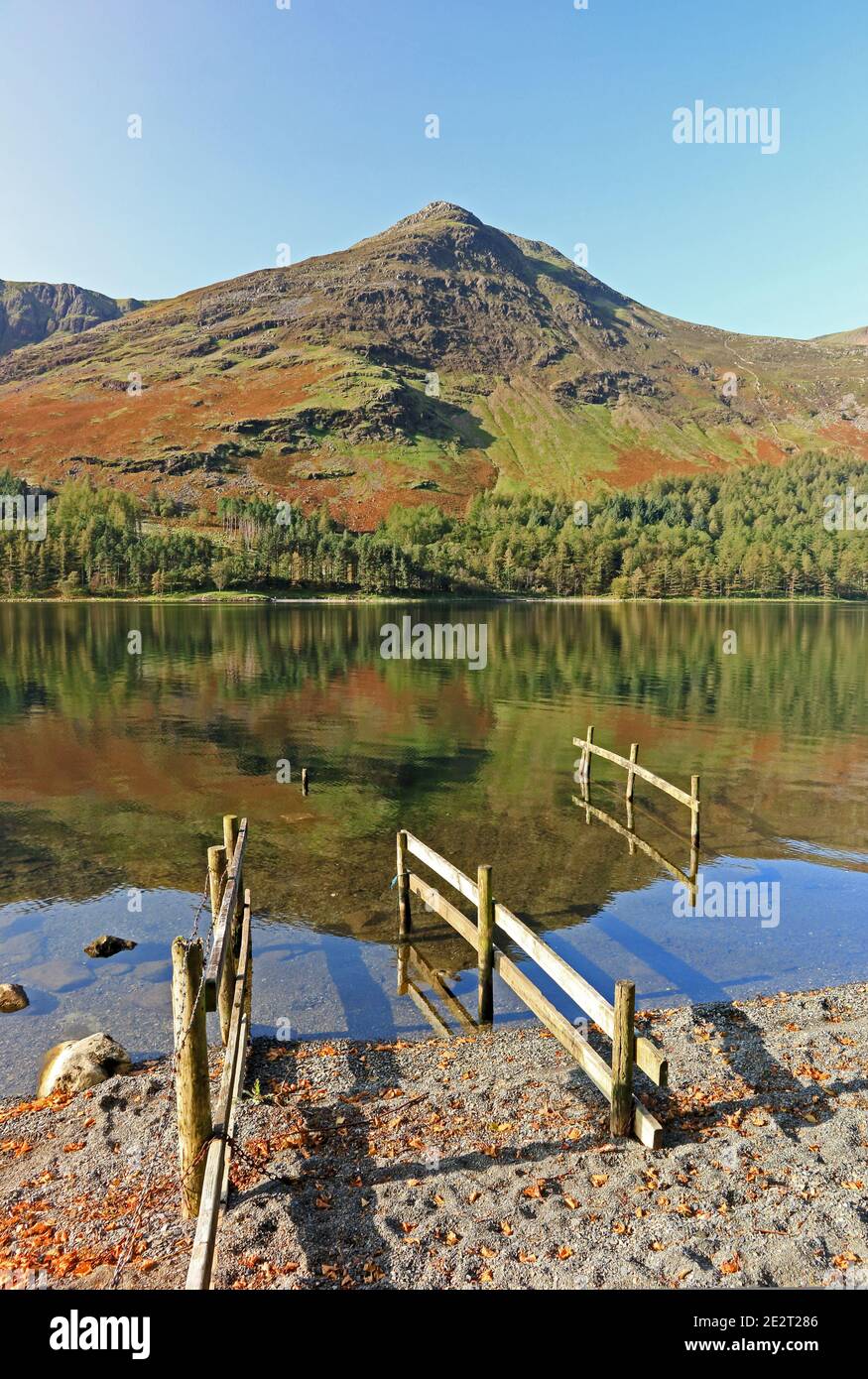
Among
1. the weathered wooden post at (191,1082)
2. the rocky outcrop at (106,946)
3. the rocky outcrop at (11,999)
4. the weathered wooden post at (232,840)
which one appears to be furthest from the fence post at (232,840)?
the weathered wooden post at (191,1082)

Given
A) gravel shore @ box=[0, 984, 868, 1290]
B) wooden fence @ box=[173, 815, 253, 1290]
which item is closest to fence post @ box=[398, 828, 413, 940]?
gravel shore @ box=[0, 984, 868, 1290]

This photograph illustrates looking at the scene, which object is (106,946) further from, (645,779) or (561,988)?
(645,779)

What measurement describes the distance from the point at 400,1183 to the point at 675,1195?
3.60 meters

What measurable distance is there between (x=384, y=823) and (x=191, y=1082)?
71.7ft

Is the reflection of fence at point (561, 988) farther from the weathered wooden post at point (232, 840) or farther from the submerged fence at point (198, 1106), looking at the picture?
the submerged fence at point (198, 1106)

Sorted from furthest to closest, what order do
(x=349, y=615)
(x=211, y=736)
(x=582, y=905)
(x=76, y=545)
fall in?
(x=76, y=545) < (x=349, y=615) < (x=211, y=736) < (x=582, y=905)

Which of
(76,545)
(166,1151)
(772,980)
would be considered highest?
(76,545)

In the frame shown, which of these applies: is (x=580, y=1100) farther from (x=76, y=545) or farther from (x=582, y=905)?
(x=76, y=545)

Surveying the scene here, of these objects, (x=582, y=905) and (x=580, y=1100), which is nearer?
(x=580, y=1100)

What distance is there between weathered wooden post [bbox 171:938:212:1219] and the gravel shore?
25.7 inches

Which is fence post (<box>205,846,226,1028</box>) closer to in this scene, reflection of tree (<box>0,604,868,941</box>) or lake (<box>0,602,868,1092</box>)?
lake (<box>0,602,868,1092</box>)

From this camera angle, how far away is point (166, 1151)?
1107cm

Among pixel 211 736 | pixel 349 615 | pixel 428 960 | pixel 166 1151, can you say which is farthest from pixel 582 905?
pixel 349 615

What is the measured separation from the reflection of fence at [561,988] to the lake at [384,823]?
42.6 inches
